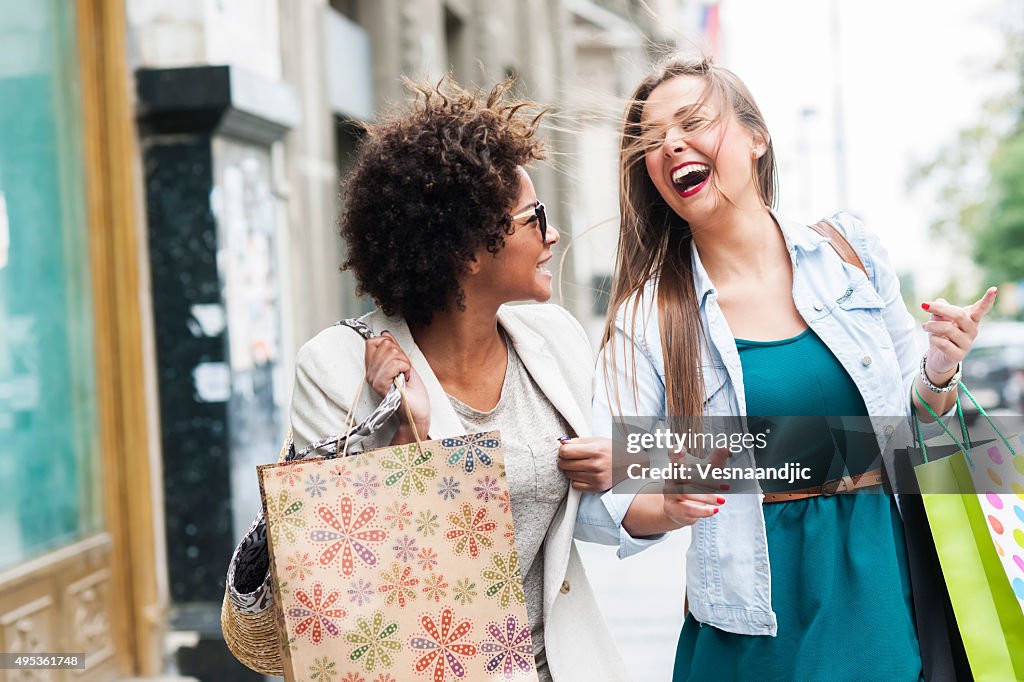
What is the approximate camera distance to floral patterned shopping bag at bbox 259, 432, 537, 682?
2148 millimetres

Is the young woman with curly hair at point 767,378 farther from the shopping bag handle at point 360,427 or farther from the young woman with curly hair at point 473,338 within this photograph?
the shopping bag handle at point 360,427

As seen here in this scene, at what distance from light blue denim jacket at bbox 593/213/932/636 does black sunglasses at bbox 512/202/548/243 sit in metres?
0.26

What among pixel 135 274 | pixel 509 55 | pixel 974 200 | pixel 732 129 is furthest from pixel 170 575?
pixel 974 200

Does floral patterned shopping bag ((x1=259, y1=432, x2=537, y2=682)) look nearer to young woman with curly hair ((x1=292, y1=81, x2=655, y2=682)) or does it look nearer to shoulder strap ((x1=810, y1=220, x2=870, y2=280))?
young woman with curly hair ((x1=292, y1=81, x2=655, y2=682))

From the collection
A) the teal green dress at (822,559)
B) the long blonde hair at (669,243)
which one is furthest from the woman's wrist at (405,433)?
the teal green dress at (822,559)

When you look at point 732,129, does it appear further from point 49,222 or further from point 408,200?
point 49,222

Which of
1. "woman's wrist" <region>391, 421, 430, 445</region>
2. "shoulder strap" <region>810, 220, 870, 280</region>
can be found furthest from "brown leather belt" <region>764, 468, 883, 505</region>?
"woman's wrist" <region>391, 421, 430, 445</region>

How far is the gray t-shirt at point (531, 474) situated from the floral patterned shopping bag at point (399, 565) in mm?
330

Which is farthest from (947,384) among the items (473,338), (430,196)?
(430,196)

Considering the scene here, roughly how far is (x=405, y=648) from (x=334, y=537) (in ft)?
0.81

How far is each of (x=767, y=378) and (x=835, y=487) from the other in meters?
0.27

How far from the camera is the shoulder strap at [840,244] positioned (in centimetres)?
261

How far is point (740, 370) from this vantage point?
8.18ft

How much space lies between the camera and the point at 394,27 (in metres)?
10.7
